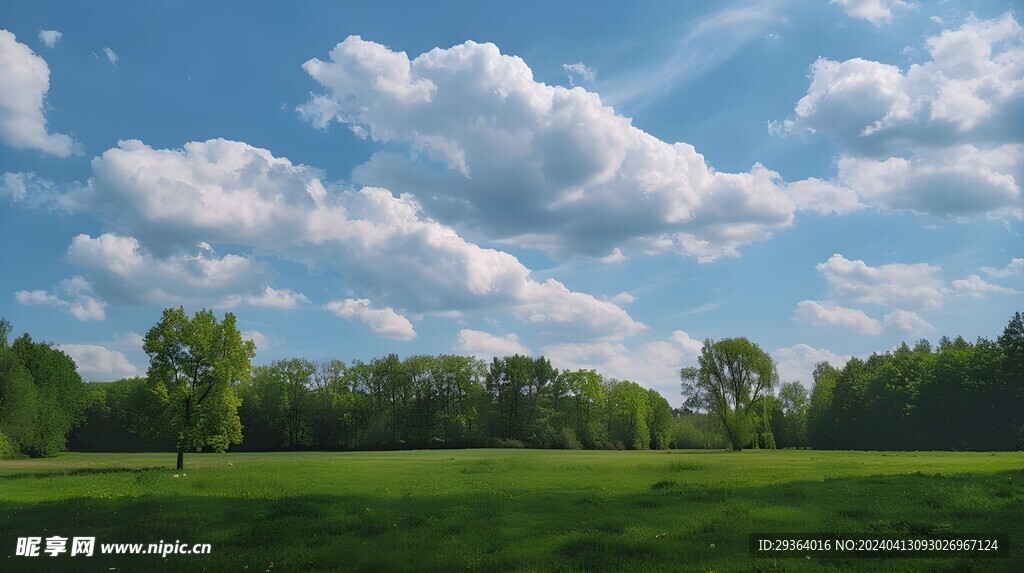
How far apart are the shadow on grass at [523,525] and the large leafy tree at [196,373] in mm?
23443

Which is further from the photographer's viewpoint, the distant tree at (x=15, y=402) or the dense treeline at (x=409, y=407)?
the dense treeline at (x=409, y=407)

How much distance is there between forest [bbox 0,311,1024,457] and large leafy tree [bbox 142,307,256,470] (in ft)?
148

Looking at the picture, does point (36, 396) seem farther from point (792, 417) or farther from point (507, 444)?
point (792, 417)

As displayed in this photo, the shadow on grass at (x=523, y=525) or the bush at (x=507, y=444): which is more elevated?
the shadow on grass at (x=523, y=525)

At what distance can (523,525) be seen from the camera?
20328 millimetres

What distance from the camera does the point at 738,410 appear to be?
97.1 m

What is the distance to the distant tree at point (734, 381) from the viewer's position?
317ft

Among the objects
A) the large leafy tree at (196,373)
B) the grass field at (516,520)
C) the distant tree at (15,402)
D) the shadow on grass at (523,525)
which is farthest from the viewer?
the distant tree at (15,402)

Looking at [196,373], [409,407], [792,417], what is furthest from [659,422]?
[196,373]

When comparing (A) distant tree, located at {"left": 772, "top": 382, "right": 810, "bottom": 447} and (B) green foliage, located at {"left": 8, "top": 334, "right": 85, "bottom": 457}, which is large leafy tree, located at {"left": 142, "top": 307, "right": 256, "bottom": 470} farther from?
(A) distant tree, located at {"left": 772, "top": 382, "right": 810, "bottom": 447}

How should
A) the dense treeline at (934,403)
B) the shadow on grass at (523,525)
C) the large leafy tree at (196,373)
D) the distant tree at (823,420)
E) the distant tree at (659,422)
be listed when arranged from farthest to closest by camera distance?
the distant tree at (659,422) < the distant tree at (823,420) < the dense treeline at (934,403) < the large leafy tree at (196,373) < the shadow on grass at (523,525)

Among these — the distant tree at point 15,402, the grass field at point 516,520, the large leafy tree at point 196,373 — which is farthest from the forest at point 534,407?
the grass field at point 516,520

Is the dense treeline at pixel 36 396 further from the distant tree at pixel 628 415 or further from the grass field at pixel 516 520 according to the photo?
the distant tree at pixel 628 415

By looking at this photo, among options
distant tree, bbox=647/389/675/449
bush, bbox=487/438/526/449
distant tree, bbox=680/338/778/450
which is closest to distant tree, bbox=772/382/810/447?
distant tree, bbox=647/389/675/449
